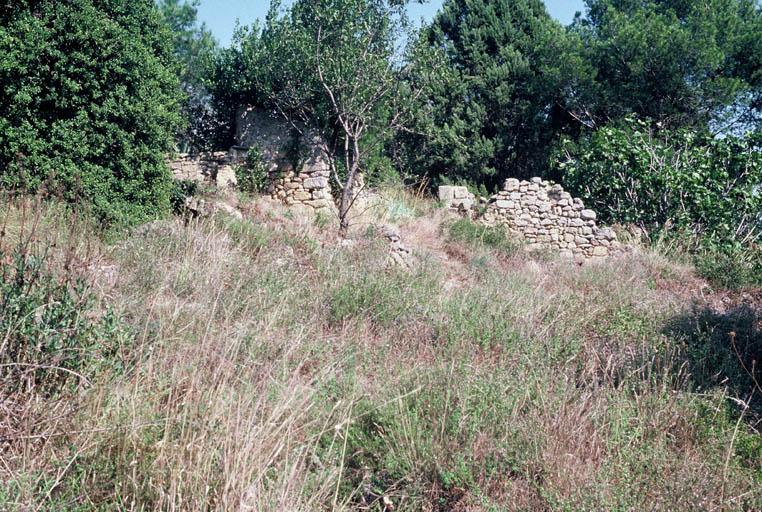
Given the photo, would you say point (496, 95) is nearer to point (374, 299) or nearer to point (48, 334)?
point (374, 299)

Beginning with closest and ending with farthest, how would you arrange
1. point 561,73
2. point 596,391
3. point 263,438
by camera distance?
point 263,438
point 596,391
point 561,73

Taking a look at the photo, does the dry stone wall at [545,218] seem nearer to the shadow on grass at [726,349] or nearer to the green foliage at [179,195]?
the green foliage at [179,195]

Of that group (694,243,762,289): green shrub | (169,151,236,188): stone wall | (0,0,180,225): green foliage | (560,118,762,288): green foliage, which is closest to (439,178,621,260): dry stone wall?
(560,118,762,288): green foliage

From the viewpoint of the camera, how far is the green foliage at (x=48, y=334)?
3387 mm

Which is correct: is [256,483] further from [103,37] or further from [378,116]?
[378,116]

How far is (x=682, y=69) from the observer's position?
1628 centimetres

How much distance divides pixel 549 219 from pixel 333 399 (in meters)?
10.5

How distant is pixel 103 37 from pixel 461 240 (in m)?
6.74

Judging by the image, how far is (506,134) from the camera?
18906 mm

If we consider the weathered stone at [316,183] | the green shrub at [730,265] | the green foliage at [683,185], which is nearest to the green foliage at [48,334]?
the weathered stone at [316,183]

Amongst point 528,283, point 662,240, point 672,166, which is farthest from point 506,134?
point 528,283

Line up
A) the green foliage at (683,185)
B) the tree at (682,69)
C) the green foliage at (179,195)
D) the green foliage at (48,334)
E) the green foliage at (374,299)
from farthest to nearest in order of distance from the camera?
1. the tree at (682,69)
2. the green foliage at (683,185)
3. the green foliage at (179,195)
4. the green foliage at (374,299)
5. the green foliage at (48,334)

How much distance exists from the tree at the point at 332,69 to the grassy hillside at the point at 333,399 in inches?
209

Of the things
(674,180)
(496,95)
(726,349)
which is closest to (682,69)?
(674,180)
